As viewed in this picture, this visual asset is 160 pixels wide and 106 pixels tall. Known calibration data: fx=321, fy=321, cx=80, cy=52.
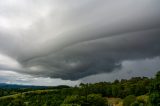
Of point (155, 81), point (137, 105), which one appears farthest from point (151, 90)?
point (137, 105)

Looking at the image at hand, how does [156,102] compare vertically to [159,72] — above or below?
below

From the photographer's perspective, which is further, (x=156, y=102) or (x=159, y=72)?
(x=159, y=72)

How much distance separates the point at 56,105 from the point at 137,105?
61099 mm

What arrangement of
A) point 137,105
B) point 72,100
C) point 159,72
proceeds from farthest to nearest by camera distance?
point 72,100
point 137,105
point 159,72

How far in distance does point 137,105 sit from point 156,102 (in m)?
60.8

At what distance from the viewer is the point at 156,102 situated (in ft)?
315

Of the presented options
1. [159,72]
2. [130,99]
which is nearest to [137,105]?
[130,99]

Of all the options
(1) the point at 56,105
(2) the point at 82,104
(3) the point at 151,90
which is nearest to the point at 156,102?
(3) the point at 151,90

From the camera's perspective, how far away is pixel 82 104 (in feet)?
620

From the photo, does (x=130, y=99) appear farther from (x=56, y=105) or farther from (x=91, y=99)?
(x=56, y=105)

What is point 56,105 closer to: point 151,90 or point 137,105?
point 137,105

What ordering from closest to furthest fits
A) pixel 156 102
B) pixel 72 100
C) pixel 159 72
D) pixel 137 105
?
pixel 156 102 < pixel 159 72 < pixel 137 105 < pixel 72 100

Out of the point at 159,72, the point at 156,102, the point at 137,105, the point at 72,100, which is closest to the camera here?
the point at 156,102

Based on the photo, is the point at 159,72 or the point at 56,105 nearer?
the point at 159,72
